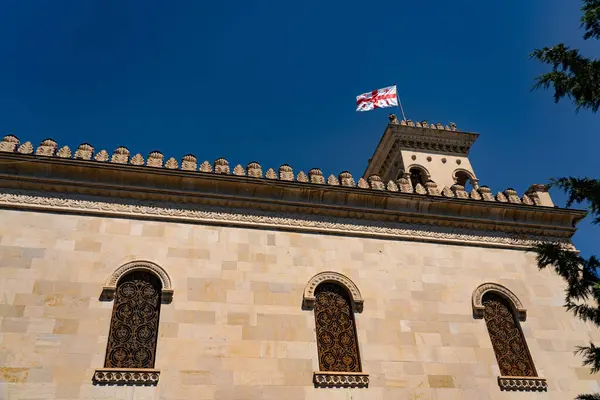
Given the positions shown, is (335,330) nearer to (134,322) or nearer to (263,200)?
(263,200)

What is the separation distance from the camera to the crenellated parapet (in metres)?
11.8

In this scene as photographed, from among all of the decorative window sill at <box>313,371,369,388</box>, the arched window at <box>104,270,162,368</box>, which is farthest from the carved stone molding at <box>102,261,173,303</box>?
the decorative window sill at <box>313,371,369,388</box>

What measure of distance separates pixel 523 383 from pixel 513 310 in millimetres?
1912

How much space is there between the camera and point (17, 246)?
10641 millimetres

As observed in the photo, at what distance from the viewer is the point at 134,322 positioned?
10344 millimetres

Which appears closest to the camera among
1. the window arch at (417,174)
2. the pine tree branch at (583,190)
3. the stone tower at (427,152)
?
the pine tree branch at (583,190)

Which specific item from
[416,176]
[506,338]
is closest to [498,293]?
[506,338]

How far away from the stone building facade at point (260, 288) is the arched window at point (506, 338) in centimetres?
4

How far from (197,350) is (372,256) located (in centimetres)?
490

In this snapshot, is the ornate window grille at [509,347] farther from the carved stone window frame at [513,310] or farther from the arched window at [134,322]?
the arched window at [134,322]

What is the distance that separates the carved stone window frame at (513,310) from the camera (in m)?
11.4

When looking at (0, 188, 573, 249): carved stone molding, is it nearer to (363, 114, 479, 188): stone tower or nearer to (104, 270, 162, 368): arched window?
(104, 270, 162, 368): arched window

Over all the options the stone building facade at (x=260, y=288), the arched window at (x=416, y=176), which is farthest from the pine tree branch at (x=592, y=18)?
the arched window at (x=416, y=176)

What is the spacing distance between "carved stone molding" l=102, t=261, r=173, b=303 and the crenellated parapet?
2459mm
